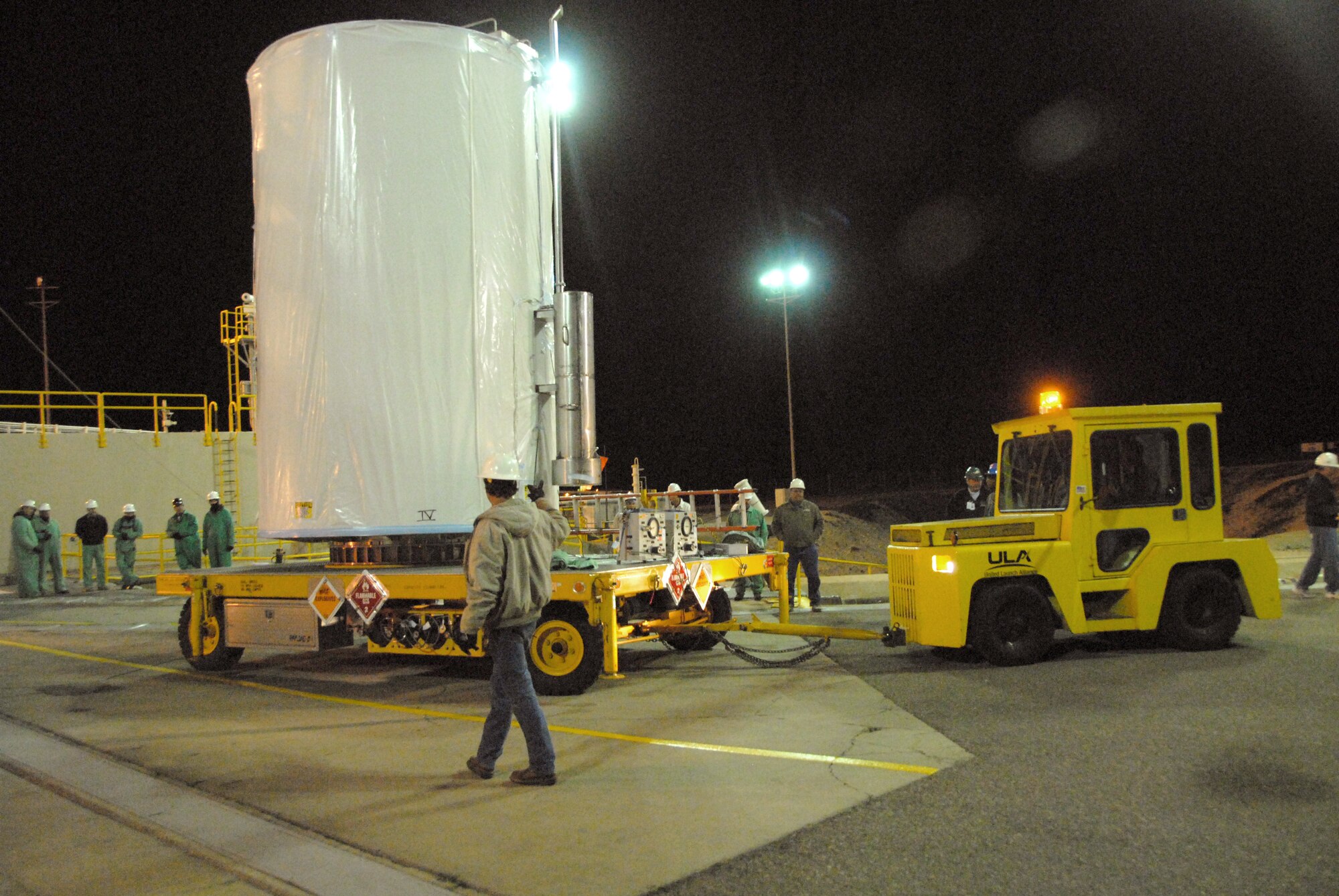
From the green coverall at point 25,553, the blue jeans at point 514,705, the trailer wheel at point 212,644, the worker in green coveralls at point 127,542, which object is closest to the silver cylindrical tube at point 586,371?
the blue jeans at point 514,705

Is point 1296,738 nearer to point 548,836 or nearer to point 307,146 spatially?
point 548,836

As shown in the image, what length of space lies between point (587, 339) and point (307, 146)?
2.95m

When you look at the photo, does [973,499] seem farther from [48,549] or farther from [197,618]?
[48,549]

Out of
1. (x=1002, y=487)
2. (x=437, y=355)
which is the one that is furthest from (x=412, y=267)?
(x=1002, y=487)

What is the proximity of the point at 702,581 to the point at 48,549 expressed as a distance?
15043 millimetres

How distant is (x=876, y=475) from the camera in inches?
2397

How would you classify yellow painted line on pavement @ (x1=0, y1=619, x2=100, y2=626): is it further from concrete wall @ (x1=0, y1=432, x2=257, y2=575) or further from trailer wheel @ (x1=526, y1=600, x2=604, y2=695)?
trailer wheel @ (x1=526, y1=600, x2=604, y2=695)

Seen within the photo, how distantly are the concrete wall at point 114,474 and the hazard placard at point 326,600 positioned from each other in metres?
16.0

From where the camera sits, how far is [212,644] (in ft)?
31.0

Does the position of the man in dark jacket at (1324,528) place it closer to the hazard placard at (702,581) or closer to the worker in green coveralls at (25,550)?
the hazard placard at (702,581)

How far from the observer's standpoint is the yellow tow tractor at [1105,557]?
26.8ft

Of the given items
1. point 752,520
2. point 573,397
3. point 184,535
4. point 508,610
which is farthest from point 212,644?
point 752,520

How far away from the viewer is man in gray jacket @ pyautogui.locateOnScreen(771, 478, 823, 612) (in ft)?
40.5

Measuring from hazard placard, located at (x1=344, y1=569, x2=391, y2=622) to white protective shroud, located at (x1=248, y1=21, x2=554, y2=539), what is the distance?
41 cm
